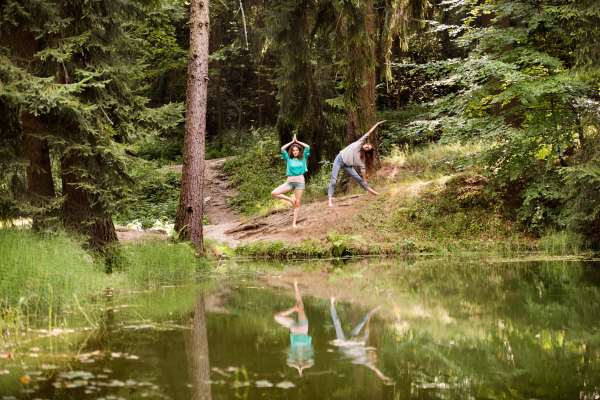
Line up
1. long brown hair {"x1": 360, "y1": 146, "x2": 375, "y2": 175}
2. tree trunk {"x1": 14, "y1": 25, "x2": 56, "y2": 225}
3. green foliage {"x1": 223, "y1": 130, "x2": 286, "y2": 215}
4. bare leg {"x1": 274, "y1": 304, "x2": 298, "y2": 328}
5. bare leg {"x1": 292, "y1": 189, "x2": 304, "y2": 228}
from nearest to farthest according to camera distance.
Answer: bare leg {"x1": 274, "y1": 304, "x2": 298, "y2": 328} < tree trunk {"x1": 14, "y1": 25, "x2": 56, "y2": 225} < bare leg {"x1": 292, "y1": 189, "x2": 304, "y2": 228} < long brown hair {"x1": 360, "y1": 146, "x2": 375, "y2": 175} < green foliage {"x1": 223, "y1": 130, "x2": 286, "y2": 215}

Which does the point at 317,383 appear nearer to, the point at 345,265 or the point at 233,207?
the point at 345,265

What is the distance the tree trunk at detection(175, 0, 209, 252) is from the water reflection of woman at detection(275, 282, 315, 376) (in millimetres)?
4533

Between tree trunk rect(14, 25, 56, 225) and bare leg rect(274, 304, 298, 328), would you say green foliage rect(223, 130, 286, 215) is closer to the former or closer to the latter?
tree trunk rect(14, 25, 56, 225)

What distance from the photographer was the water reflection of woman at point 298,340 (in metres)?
3.98

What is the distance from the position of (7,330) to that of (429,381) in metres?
3.83

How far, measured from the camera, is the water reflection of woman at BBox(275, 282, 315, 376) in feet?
13.1

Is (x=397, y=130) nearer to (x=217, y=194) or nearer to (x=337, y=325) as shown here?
(x=217, y=194)

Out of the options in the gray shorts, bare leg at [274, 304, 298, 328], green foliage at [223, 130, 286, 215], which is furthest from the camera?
green foliage at [223, 130, 286, 215]

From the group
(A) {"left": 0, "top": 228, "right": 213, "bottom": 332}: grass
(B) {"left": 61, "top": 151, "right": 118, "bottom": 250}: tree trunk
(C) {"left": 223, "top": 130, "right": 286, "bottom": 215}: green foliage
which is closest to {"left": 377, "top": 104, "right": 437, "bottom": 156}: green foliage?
(C) {"left": 223, "top": 130, "right": 286, "bottom": 215}: green foliage

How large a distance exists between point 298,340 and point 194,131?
6.58 meters

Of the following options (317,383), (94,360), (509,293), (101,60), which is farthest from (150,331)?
(101,60)

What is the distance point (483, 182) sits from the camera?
1426 centimetres

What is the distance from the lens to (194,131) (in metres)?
10.3

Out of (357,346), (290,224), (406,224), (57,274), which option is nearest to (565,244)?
(406,224)
